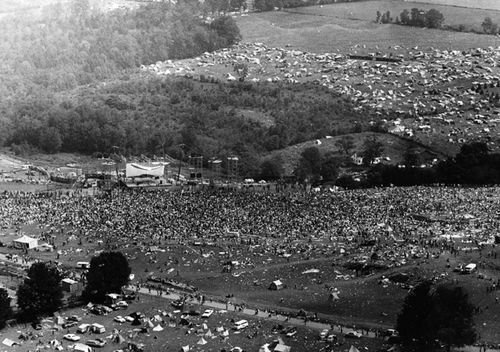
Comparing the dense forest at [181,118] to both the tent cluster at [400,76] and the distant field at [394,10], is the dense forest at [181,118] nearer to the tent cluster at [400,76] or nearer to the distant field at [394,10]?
the tent cluster at [400,76]

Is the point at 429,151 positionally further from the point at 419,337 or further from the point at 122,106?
the point at 419,337

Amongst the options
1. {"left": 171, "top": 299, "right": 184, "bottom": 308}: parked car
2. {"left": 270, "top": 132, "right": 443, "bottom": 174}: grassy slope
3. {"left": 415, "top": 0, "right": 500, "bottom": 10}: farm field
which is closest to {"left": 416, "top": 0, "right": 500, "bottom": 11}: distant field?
{"left": 415, "top": 0, "right": 500, "bottom": 10}: farm field

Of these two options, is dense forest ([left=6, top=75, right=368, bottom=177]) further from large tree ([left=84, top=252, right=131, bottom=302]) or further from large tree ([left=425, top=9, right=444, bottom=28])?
large tree ([left=84, top=252, right=131, bottom=302])

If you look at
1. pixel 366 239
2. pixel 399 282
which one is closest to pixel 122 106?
pixel 366 239

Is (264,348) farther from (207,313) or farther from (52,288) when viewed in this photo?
(52,288)

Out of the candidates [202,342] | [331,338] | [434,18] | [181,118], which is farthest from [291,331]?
[434,18]

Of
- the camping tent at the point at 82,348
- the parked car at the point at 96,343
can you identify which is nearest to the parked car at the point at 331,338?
the parked car at the point at 96,343
